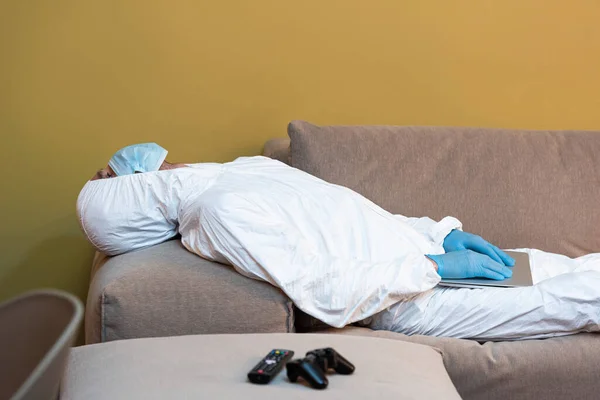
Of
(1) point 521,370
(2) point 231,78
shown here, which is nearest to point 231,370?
(1) point 521,370

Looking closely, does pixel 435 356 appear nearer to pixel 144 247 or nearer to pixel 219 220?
pixel 219 220

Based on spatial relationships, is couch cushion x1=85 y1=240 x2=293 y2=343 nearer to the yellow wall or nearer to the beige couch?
the beige couch

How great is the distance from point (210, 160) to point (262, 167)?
509 millimetres

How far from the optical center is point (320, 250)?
6.22 ft

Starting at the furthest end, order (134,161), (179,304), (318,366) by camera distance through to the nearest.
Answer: (134,161) → (179,304) → (318,366)

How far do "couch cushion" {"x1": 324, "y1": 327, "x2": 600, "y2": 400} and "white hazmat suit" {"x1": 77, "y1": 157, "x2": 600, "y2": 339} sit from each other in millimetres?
82

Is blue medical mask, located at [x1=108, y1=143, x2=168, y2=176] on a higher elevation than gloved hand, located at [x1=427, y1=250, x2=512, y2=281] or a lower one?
higher

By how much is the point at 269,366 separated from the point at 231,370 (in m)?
0.08

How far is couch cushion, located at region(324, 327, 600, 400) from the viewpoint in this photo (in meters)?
1.74

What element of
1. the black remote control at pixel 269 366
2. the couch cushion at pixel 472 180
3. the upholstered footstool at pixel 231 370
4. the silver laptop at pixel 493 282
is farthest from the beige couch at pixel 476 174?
the black remote control at pixel 269 366

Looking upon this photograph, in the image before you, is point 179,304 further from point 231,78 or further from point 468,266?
point 231,78

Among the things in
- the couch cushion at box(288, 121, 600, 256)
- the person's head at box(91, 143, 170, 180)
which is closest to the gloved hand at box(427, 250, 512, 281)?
the couch cushion at box(288, 121, 600, 256)

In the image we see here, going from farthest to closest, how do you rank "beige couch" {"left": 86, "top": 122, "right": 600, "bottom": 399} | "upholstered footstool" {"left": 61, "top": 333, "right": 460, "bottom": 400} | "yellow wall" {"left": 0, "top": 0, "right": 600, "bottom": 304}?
"yellow wall" {"left": 0, "top": 0, "right": 600, "bottom": 304} → "beige couch" {"left": 86, "top": 122, "right": 600, "bottom": 399} → "upholstered footstool" {"left": 61, "top": 333, "right": 460, "bottom": 400}

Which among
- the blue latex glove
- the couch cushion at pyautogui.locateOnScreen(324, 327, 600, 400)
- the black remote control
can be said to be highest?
the black remote control
